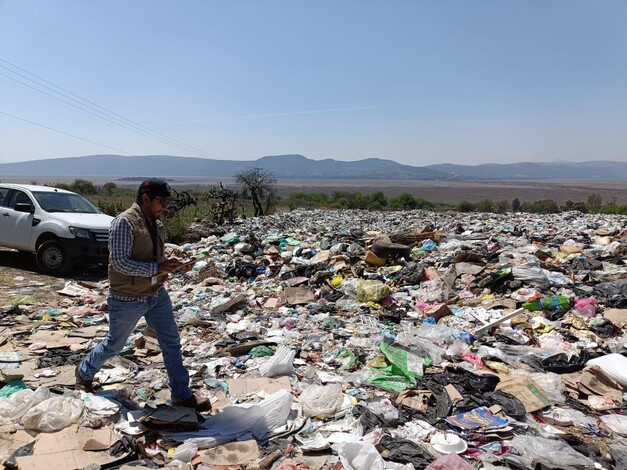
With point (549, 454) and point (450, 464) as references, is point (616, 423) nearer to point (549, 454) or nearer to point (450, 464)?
point (549, 454)

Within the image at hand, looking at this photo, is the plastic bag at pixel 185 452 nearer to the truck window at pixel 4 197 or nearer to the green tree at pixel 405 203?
the truck window at pixel 4 197

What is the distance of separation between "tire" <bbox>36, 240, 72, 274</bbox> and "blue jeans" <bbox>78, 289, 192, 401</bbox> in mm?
5720

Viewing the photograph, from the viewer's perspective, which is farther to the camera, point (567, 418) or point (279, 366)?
point (279, 366)

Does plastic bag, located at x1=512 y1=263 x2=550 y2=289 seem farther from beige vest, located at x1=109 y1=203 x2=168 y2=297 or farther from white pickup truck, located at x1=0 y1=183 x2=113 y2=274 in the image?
white pickup truck, located at x1=0 y1=183 x2=113 y2=274

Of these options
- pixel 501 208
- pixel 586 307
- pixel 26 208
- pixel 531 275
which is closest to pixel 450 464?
pixel 586 307

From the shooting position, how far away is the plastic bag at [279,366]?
4.11 m

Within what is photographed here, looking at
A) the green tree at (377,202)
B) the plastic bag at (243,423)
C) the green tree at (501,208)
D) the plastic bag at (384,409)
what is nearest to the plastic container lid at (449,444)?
the plastic bag at (384,409)

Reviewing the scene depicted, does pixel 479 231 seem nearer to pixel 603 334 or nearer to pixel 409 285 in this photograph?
pixel 409 285

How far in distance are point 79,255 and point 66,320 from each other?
8.91 feet

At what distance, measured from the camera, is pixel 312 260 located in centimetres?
944

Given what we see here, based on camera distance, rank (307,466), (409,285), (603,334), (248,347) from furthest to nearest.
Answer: (409,285)
(603,334)
(248,347)
(307,466)

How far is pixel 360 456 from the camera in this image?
110 inches

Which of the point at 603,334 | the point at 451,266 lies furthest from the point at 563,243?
the point at 603,334

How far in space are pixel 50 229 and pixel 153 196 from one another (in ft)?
20.8
